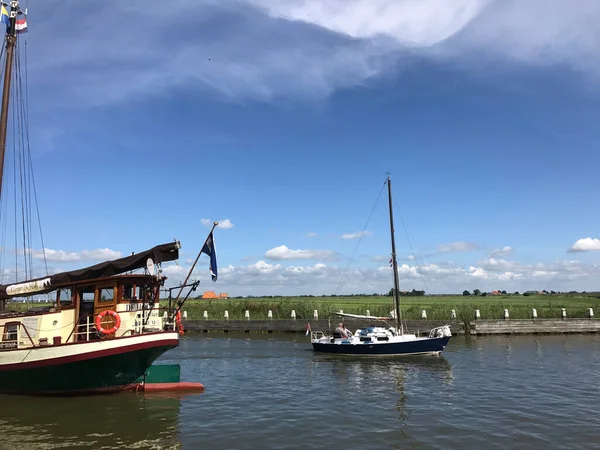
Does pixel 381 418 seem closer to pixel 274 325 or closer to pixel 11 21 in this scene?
pixel 11 21

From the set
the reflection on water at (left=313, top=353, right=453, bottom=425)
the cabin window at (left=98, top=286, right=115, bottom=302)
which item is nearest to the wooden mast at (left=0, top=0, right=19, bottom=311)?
the cabin window at (left=98, top=286, right=115, bottom=302)

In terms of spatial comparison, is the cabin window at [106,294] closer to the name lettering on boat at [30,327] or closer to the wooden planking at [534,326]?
the name lettering on boat at [30,327]

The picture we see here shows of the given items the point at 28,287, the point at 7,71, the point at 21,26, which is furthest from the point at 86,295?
the point at 21,26

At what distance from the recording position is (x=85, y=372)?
2123 centimetres

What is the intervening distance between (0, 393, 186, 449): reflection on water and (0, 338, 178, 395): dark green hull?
485mm

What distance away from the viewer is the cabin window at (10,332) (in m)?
23.4

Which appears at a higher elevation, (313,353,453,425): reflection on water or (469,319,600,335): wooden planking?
(469,319,600,335): wooden planking

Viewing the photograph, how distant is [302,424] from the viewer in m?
17.5

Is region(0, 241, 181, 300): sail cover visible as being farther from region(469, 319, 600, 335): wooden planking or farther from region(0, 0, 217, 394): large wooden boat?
region(469, 319, 600, 335): wooden planking

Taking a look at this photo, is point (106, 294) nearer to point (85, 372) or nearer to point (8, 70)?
point (85, 372)

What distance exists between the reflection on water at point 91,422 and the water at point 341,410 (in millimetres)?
45

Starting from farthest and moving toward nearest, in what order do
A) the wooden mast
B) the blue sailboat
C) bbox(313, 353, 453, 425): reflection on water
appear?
the blue sailboat
the wooden mast
bbox(313, 353, 453, 425): reflection on water

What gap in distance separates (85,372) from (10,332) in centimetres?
579

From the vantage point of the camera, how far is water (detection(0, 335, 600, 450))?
15.5 metres
